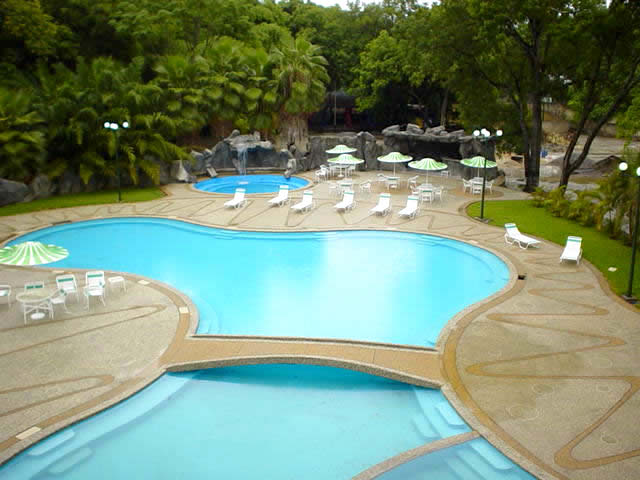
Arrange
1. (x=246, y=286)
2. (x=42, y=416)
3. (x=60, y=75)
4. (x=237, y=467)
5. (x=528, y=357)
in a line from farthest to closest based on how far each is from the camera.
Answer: (x=60, y=75), (x=246, y=286), (x=528, y=357), (x=42, y=416), (x=237, y=467)

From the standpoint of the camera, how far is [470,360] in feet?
32.5

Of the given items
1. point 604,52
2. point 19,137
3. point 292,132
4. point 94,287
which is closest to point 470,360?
point 94,287

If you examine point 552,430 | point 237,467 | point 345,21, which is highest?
point 345,21

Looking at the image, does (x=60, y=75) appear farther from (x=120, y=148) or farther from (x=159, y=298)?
(x=159, y=298)

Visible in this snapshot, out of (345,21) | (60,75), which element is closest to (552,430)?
(60,75)

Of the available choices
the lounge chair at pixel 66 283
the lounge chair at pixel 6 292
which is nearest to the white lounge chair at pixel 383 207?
the lounge chair at pixel 66 283

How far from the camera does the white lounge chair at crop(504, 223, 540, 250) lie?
17.0 m

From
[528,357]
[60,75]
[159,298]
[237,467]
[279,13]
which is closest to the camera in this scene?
[237,467]

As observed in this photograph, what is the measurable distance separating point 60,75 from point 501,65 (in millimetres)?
22652

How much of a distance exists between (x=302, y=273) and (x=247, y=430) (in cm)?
767

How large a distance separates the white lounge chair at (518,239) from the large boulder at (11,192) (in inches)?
781

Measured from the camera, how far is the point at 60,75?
94.5 ft

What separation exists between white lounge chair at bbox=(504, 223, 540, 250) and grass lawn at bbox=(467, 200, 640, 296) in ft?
3.63

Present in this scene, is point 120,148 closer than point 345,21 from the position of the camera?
Yes
